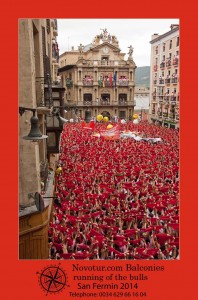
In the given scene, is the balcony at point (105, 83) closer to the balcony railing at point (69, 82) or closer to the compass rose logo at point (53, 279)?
the balcony railing at point (69, 82)

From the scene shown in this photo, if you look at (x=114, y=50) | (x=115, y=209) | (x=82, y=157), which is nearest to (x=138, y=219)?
(x=115, y=209)

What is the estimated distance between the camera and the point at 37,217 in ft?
34.2

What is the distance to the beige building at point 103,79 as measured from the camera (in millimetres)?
63625

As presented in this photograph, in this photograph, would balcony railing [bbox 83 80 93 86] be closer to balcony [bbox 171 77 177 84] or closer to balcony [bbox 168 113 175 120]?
balcony [bbox 171 77 177 84]

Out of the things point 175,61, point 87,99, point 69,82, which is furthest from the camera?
point 69,82

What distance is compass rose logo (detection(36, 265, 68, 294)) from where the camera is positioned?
21.1ft

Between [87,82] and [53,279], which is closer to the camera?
[53,279]

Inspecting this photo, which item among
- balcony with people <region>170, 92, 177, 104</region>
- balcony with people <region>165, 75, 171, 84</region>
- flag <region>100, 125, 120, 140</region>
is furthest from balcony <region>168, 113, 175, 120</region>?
flag <region>100, 125, 120, 140</region>

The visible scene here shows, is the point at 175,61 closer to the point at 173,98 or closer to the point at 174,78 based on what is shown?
the point at 174,78

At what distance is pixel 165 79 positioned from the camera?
5634cm

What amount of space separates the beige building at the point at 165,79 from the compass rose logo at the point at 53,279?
44069mm

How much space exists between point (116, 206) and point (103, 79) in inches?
2051

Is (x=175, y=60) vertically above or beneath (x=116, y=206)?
above

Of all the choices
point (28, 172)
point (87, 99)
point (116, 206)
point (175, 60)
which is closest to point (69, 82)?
point (87, 99)
